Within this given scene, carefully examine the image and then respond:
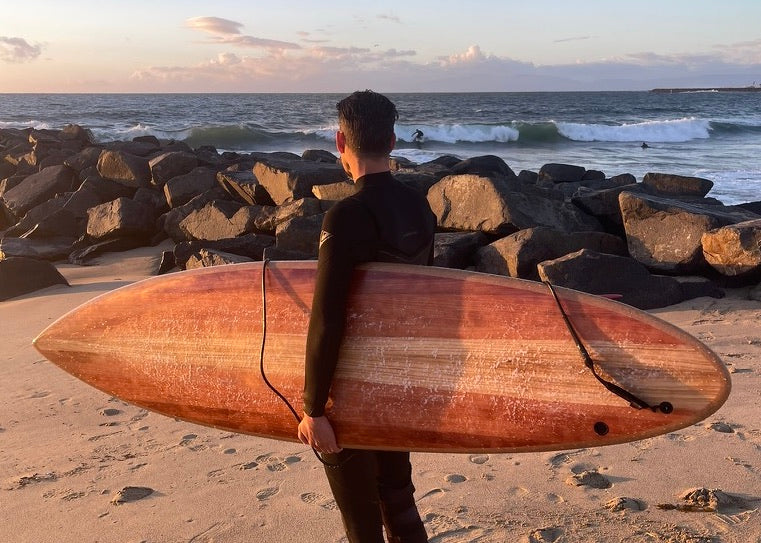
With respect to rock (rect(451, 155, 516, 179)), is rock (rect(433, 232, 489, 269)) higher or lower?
lower

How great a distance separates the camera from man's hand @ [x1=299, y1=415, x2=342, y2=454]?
2217 mm

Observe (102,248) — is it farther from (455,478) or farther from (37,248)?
(455,478)

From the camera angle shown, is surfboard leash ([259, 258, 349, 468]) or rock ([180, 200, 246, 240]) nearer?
surfboard leash ([259, 258, 349, 468])

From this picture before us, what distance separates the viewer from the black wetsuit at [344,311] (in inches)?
82.3

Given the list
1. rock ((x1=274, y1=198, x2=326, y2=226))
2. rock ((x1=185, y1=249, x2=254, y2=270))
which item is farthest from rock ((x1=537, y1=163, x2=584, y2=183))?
rock ((x1=185, y1=249, x2=254, y2=270))

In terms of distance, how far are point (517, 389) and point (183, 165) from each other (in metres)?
10.1

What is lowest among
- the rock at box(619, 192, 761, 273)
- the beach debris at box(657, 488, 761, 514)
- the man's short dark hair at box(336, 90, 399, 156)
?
the beach debris at box(657, 488, 761, 514)

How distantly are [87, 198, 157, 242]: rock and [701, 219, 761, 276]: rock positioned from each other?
6944 mm

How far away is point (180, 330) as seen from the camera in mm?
2859

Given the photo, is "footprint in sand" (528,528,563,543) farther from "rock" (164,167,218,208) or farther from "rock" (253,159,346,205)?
"rock" (164,167,218,208)

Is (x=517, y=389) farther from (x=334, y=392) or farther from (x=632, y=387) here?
(x=334, y=392)

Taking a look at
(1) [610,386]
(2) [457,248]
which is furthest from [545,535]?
(2) [457,248]

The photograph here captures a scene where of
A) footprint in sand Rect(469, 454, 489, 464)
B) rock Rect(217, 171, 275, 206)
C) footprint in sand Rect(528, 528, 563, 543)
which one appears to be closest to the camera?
footprint in sand Rect(528, 528, 563, 543)

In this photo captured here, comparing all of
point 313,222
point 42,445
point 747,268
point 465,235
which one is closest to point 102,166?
point 313,222
